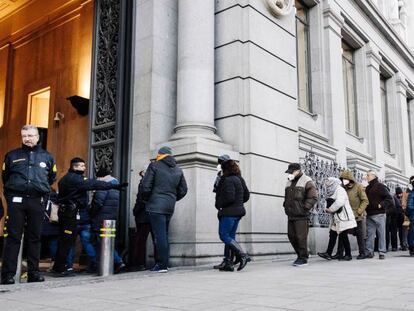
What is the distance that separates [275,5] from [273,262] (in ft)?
17.7

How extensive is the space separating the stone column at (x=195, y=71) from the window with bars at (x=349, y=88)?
8.58 meters

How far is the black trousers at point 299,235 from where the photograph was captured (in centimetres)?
854

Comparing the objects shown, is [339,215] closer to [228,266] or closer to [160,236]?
Result: [228,266]

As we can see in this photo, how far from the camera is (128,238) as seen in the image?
9.45 m

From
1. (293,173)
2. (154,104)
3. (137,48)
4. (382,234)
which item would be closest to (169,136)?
(154,104)

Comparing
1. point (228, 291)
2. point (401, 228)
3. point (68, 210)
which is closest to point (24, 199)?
point (68, 210)

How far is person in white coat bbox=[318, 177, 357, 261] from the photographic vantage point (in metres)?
10.2

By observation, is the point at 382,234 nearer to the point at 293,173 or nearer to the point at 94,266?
the point at 293,173

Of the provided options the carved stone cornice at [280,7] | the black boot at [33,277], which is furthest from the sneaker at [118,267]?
the carved stone cornice at [280,7]

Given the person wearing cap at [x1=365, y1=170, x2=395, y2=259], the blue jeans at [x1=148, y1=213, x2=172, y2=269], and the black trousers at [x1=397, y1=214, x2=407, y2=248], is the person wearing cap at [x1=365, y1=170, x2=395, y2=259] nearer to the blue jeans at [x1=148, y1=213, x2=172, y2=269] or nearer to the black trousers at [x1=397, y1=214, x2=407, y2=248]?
the black trousers at [x1=397, y1=214, x2=407, y2=248]

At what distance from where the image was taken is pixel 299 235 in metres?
8.60

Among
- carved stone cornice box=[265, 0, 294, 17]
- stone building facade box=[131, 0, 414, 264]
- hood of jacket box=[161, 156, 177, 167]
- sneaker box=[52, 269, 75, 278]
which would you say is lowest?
sneaker box=[52, 269, 75, 278]

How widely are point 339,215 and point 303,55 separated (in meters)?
6.38

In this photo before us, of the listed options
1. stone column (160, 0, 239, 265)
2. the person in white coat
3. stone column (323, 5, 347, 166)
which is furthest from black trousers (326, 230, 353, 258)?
stone column (323, 5, 347, 166)
